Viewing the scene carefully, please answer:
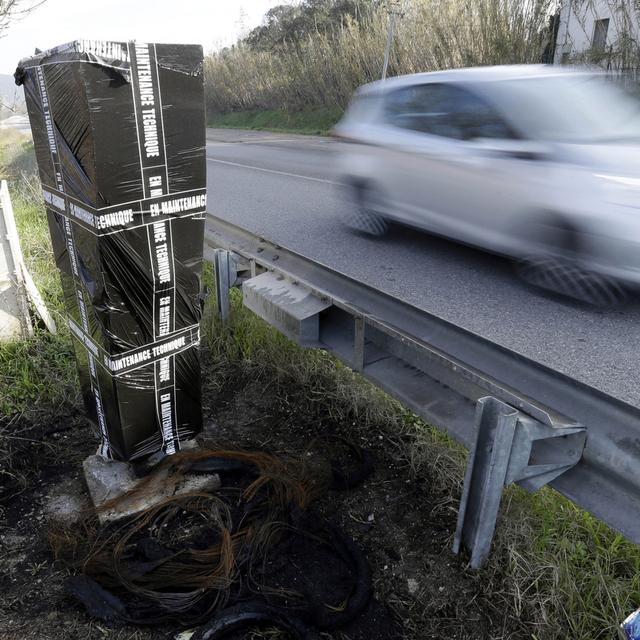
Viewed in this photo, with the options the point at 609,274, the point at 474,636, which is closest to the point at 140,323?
the point at 474,636

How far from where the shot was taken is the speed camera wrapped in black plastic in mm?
2285

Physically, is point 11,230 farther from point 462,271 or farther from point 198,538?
point 462,271

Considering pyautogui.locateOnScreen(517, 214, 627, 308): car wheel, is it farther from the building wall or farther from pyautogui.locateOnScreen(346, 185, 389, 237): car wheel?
the building wall

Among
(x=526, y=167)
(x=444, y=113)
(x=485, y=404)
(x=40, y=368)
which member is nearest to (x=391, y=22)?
(x=444, y=113)

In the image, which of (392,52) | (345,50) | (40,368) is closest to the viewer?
(40,368)

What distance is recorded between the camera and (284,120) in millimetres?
28734

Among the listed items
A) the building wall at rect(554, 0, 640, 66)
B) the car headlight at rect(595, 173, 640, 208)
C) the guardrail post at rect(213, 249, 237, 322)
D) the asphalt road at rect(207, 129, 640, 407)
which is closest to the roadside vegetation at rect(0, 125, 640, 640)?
the guardrail post at rect(213, 249, 237, 322)

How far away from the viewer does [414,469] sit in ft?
10.4

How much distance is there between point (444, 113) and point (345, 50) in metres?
19.4

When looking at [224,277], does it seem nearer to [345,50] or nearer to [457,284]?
[457,284]

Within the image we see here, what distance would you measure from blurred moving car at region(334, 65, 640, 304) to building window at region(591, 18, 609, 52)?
12685mm

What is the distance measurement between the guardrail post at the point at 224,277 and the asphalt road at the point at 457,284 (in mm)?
1830

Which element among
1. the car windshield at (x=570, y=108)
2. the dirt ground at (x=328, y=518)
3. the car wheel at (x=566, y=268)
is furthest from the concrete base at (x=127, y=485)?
the car windshield at (x=570, y=108)

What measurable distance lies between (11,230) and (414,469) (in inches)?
141
